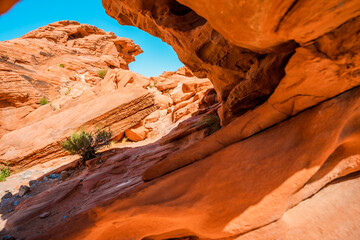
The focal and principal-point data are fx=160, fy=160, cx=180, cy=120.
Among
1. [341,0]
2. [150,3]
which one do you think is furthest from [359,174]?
[150,3]

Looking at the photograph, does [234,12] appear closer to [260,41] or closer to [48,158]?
[260,41]

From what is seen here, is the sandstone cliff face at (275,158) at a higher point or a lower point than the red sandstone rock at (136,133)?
lower

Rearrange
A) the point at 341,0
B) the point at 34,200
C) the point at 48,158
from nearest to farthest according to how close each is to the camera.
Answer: the point at 341,0 → the point at 34,200 → the point at 48,158

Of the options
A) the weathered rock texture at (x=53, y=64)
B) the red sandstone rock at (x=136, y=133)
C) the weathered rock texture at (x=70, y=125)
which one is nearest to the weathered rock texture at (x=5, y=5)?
the weathered rock texture at (x=70, y=125)

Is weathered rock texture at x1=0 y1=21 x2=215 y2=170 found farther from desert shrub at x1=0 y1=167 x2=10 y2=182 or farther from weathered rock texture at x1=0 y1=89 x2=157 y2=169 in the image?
desert shrub at x1=0 y1=167 x2=10 y2=182

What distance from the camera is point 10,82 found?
1096 cm

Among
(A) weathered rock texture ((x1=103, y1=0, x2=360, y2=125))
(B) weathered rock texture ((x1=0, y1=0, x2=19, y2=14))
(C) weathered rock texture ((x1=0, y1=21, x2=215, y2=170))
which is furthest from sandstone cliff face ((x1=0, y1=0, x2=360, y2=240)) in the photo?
(C) weathered rock texture ((x1=0, y1=21, x2=215, y2=170))

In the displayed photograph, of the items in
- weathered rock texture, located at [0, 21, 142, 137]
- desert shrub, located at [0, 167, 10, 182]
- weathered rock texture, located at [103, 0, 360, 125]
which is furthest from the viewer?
weathered rock texture, located at [0, 21, 142, 137]

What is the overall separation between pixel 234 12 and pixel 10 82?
15.5 m

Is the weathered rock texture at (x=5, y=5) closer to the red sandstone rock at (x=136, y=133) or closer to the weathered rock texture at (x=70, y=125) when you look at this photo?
the weathered rock texture at (x=70, y=125)

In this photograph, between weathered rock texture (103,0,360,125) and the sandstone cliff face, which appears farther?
the sandstone cliff face

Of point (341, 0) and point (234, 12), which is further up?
point (234, 12)

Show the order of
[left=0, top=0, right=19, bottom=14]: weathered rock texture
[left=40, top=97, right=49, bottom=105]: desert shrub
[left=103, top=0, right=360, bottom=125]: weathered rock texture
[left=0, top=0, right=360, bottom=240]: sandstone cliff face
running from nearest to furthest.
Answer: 1. [left=0, top=0, right=19, bottom=14]: weathered rock texture
2. [left=103, top=0, right=360, bottom=125]: weathered rock texture
3. [left=0, top=0, right=360, bottom=240]: sandstone cliff face
4. [left=40, top=97, right=49, bottom=105]: desert shrub

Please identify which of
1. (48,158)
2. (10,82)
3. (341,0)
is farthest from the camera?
(10,82)
